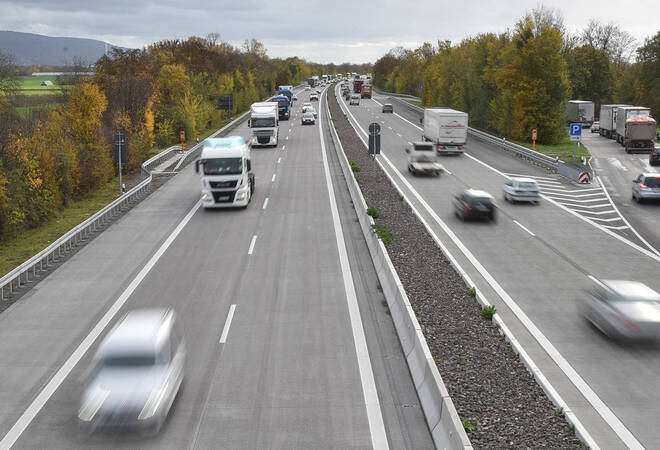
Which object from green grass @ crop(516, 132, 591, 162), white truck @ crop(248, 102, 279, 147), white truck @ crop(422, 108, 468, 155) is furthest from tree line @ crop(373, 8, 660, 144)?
white truck @ crop(248, 102, 279, 147)

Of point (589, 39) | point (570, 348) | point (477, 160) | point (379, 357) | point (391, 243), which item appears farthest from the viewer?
point (589, 39)

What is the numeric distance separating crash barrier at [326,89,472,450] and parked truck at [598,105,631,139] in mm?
46647

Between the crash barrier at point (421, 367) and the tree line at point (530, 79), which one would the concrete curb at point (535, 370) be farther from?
the tree line at point (530, 79)

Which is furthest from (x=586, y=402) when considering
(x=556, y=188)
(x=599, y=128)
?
(x=599, y=128)

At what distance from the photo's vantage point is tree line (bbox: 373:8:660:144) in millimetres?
57906

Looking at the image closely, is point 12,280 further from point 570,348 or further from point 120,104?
point 120,104

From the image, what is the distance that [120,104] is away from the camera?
57594mm

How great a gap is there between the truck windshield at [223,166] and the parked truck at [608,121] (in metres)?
43.7

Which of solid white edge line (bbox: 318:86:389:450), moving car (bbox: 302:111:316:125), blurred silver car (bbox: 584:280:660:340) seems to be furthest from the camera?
moving car (bbox: 302:111:316:125)

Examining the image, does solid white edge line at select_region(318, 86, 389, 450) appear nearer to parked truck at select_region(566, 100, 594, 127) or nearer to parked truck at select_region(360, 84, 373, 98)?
parked truck at select_region(566, 100, 594, 127)

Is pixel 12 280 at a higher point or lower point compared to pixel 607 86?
lower

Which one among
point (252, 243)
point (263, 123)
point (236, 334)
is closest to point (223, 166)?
point (252, 243)

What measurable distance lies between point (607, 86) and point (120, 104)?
250ft

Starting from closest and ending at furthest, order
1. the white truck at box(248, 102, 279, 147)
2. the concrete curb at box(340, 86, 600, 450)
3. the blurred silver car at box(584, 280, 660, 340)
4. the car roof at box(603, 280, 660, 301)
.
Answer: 1. the concrete curb at box(340, 86, 600, 450)
2. the blurred silver car at box(584, 280, 660, 340)
3. the car roof at box(603, 280, 660, 301)
4. the white truck at box(248, 102, 279, 147)
